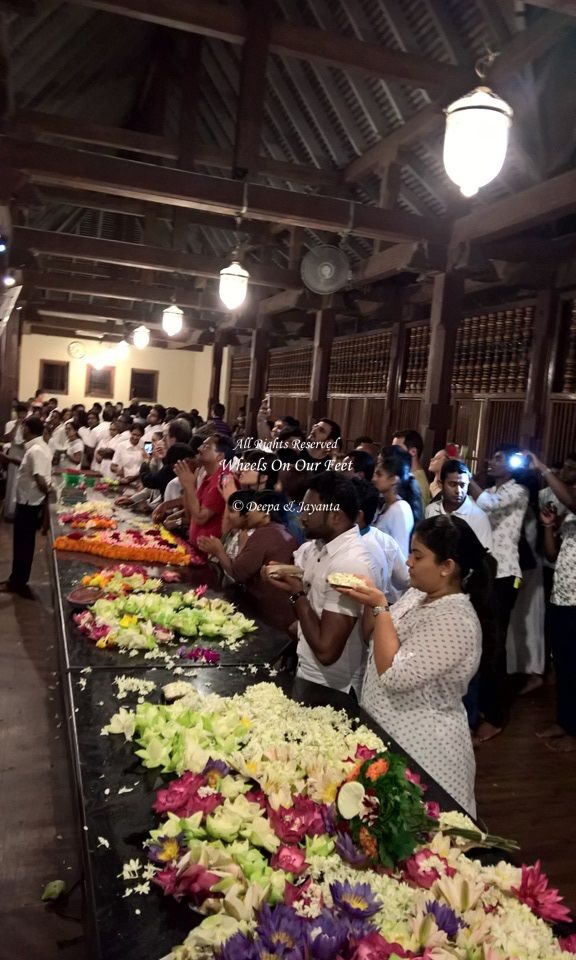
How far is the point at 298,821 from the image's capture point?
5.79 feet

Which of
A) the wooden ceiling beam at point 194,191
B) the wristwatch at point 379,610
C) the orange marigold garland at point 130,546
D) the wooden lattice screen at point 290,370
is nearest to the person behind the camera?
the wristwatch at point 379,610

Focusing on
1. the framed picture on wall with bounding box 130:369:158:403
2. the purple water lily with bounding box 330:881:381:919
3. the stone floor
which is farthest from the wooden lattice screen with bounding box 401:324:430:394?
the framed picture on wall with bounding box 130:369:158:403

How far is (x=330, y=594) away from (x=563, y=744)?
244 cm

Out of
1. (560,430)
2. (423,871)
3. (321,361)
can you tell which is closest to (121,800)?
(423,871)

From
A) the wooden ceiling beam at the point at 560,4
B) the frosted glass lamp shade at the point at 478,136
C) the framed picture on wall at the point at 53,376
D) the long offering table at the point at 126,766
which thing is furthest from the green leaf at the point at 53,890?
the framed picture on wall at the point at 53,376

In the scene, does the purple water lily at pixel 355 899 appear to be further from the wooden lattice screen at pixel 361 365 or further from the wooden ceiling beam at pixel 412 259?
the wooden lattice screen at pixel 361 365

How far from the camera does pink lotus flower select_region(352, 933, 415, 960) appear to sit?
133 cm

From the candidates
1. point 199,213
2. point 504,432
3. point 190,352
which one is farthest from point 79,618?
point 190,352

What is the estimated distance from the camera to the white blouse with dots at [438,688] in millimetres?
2236

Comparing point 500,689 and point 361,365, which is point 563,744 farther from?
point 361,365

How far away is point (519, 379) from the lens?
7121mm

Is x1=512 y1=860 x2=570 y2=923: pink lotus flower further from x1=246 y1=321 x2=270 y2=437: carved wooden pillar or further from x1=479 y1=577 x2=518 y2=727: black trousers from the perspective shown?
x1=246 y1=321 x2=270 y2=437: carved wooden pillar

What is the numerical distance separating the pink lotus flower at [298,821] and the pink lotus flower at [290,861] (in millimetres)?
58

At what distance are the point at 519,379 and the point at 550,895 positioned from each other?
612cm
